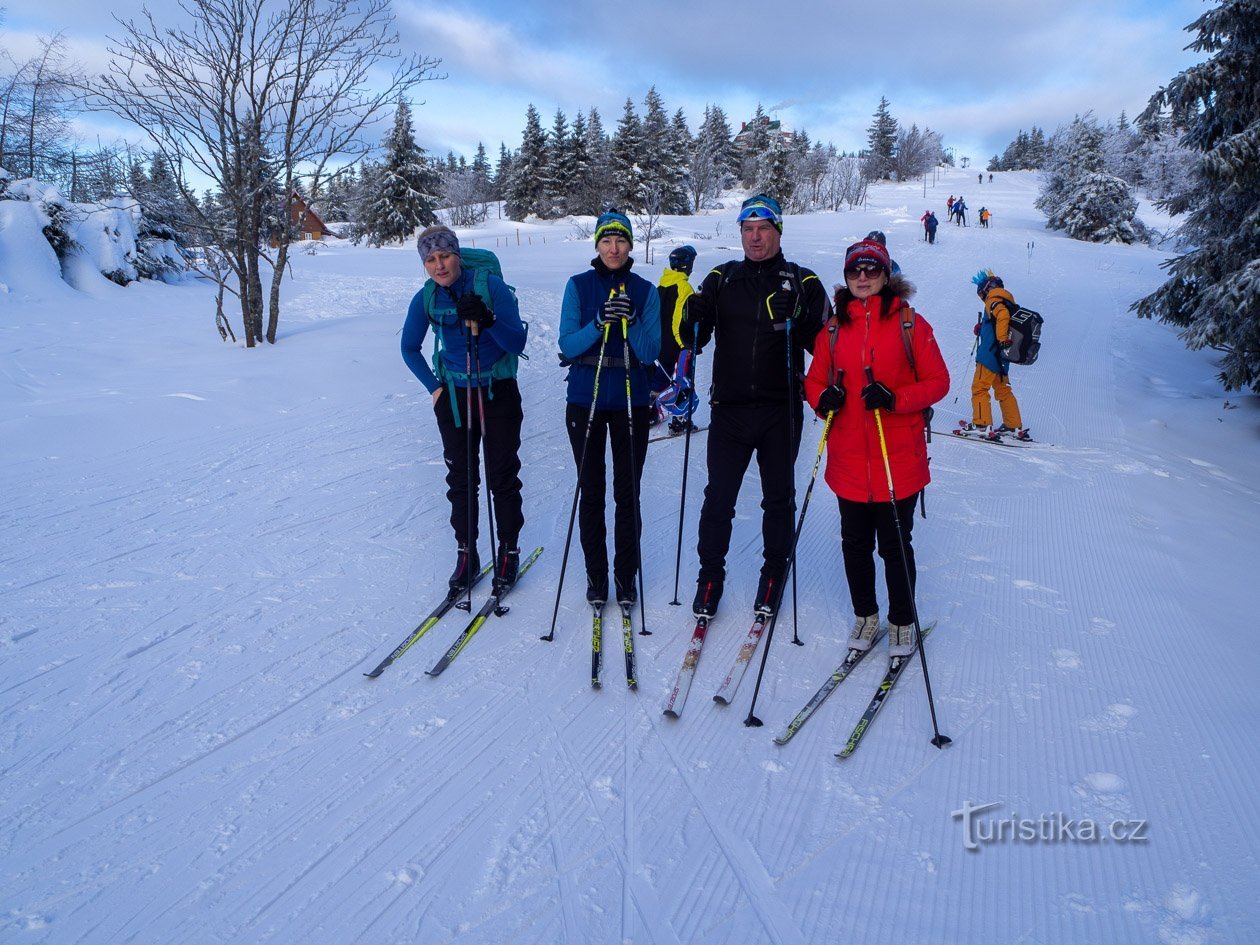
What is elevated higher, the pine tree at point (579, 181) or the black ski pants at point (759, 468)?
the pine tree at point (579, 181)

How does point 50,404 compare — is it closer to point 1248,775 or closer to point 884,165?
point 1248,775

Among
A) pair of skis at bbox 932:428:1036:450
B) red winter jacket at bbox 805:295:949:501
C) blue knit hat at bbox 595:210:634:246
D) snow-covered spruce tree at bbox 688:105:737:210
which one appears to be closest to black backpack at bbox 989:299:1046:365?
pair of skis at bbox 932:428:1036:450

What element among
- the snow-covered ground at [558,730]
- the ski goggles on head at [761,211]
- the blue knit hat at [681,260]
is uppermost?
the ski goggles on head at [761,211]

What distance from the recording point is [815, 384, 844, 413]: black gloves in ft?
10.7

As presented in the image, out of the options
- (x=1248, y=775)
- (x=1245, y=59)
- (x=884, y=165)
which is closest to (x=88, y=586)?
(x=1248, y=775)

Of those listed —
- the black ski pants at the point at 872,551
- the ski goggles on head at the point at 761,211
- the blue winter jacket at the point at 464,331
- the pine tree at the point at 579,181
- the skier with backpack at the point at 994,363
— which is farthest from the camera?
the pine tree at the point at 579,181

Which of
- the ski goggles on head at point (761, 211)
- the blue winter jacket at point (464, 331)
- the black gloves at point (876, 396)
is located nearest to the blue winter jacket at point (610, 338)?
the blue winter jacket at point (464, 331)

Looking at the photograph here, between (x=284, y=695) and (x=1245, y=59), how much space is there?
13483 mm

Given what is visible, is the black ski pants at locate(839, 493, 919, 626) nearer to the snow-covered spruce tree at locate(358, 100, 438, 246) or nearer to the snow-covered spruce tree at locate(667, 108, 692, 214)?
the snow-covered spruce tree at locate(358, 100, 438, 246)

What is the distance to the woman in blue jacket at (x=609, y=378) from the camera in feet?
12.1

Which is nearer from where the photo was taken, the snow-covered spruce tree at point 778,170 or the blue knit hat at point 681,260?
the blue knit hat at point 681,260

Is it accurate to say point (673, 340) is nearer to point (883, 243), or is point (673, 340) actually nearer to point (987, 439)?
point (883, 243)

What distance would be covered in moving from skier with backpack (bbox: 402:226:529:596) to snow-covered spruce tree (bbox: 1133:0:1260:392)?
9577 mm

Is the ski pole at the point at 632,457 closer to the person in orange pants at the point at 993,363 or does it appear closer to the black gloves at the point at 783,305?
the black gloves at the point at 783,305
